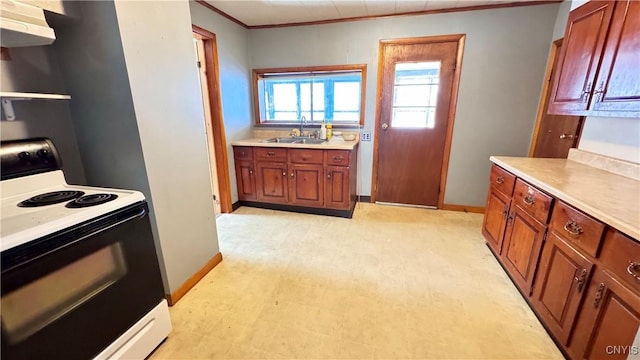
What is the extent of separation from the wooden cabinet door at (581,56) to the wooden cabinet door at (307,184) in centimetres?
216

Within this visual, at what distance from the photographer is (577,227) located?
4.34ft

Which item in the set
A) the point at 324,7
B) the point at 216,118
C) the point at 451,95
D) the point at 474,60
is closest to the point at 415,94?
the point at 451,95

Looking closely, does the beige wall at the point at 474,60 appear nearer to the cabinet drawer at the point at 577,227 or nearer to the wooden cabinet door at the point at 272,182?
the wooden cabinet door at the point at 272,182

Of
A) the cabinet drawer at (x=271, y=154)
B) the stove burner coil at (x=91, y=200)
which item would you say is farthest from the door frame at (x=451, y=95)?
the stove burner coil at (x=91, y=200)

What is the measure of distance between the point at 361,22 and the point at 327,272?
2.77 m

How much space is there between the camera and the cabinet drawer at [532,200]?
158 cm

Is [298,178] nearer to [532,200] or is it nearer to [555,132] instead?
[532,200]

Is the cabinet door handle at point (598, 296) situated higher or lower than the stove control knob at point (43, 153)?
lower

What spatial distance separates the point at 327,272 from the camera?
2.16 m

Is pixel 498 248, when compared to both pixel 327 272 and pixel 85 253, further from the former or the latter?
pixel 85 253

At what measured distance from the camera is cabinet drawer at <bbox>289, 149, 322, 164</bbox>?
119 inches

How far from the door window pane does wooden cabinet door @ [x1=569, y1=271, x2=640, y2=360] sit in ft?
7.58


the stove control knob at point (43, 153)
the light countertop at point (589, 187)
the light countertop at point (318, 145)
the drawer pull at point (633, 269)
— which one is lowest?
the drawer pull at point (633, 269)

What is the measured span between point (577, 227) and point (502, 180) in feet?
2.91
